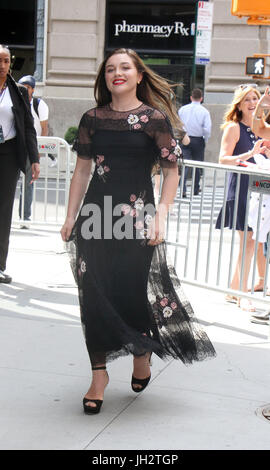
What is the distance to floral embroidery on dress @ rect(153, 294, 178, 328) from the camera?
14.5ft

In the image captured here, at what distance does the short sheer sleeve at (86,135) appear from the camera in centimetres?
437

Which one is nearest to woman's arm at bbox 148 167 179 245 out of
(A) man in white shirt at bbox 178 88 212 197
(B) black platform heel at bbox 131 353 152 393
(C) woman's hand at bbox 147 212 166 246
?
(C) woman's hand at bbox 147 212 166 246

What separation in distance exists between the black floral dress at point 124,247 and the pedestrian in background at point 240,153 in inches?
92.9

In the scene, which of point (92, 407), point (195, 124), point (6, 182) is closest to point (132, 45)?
point (195, 124)

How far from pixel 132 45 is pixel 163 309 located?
665 inches

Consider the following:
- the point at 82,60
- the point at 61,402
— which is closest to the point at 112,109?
the point at 61,402

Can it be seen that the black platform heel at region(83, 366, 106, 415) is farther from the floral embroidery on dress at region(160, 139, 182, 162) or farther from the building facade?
the building facade

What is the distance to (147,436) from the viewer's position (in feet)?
12.9

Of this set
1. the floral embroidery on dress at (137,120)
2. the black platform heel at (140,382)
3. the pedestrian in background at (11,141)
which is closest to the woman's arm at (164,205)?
the floral embroidery on dress at (137,120)

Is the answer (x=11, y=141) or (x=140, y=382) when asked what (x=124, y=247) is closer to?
(x=140, y=382)

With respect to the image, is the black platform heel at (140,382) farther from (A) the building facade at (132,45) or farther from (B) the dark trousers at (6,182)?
(A) the building facade at (132,45)

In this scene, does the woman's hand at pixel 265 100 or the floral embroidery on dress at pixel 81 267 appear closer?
the floral embroidery on dress at pixel 81 267

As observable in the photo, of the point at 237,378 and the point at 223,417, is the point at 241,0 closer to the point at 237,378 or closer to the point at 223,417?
the point at 237,378

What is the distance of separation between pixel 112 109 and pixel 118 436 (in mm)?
1668
